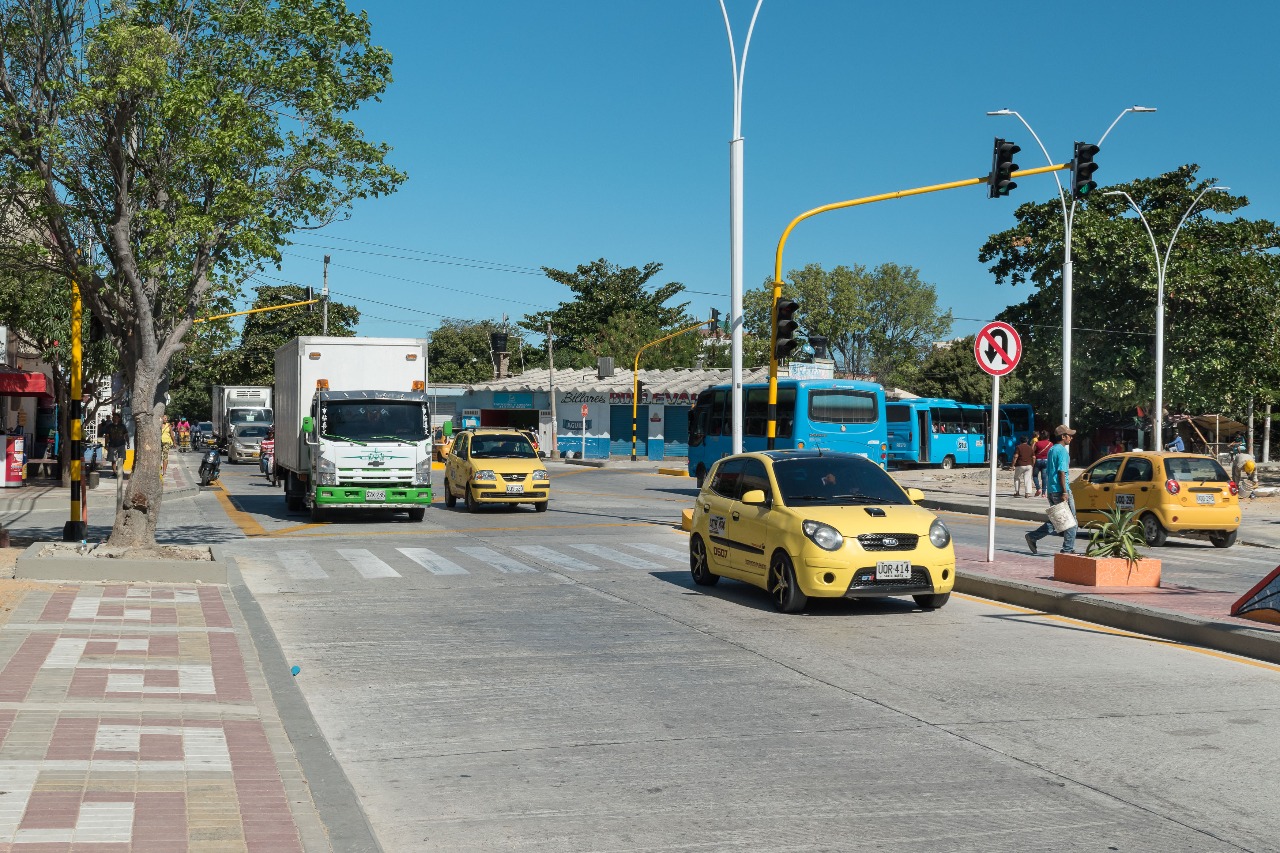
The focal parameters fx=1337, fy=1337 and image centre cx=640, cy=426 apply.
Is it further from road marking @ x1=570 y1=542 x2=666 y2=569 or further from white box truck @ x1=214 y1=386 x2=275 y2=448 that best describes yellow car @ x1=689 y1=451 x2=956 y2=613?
white box truck @ x1=214 y1=386 x2=275 y2=448

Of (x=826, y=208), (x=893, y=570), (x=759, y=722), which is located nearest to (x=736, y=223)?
(x=826, y=208)

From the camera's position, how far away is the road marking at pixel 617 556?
17609 mm

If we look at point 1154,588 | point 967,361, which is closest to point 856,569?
point 1154,588

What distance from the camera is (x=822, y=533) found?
493 inches

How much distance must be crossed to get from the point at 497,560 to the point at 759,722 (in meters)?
10.4

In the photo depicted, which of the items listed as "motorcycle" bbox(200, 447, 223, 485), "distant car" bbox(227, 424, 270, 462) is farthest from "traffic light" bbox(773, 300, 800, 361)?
"distant car" bbox(227, 424, 270, 462)

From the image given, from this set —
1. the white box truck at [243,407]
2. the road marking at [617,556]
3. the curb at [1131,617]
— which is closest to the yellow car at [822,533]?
the curb at [1131,617]

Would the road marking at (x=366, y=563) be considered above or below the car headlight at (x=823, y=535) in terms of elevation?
below

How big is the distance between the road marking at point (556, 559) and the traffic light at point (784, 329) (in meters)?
5.90

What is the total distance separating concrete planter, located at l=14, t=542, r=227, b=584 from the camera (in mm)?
14062

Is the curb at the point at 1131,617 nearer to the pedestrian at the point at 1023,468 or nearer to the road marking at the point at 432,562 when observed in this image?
the road marking at the point at 432,562

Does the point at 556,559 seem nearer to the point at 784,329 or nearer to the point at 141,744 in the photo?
the point at 784,329

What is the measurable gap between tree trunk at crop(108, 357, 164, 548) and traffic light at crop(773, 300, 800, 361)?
1072 cm

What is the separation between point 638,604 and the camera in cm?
1361
